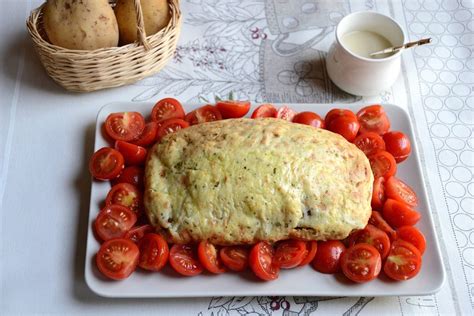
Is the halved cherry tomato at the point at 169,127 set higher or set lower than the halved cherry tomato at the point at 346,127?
higher

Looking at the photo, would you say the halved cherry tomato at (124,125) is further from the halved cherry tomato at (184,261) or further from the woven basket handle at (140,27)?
the halved cherry tomato at (184,261)

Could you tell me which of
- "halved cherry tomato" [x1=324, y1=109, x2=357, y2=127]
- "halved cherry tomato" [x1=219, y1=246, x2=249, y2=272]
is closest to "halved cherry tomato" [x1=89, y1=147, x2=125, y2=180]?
"halved cherry tomato" [x1=219, y1=246, x2=249, y2=272]

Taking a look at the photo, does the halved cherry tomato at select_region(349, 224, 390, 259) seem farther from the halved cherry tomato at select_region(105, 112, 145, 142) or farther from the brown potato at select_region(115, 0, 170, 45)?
the brown potato at select_region(115, 0, 170, 45)

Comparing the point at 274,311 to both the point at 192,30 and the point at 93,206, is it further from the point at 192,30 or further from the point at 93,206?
the point at 192,30

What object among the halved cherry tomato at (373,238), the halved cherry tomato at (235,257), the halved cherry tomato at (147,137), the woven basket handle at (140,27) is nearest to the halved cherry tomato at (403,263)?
the halved cherry tomato at (373,238)

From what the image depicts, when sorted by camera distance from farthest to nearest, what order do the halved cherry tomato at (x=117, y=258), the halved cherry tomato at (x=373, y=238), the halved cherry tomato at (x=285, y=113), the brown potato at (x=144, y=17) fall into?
the brown potato at (x=144, y=17)
the halved cherry tomato at (x=285, y=113)
the halved cherry tomato at (x=373, y=238)
the halved cherry tomato at (x=117, y=258)

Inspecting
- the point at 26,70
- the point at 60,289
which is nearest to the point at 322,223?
the point at 60,289

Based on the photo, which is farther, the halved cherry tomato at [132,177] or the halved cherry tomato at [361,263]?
the halved cherry tomato at [132,177]

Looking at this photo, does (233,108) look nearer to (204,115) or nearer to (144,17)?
(204,115)
